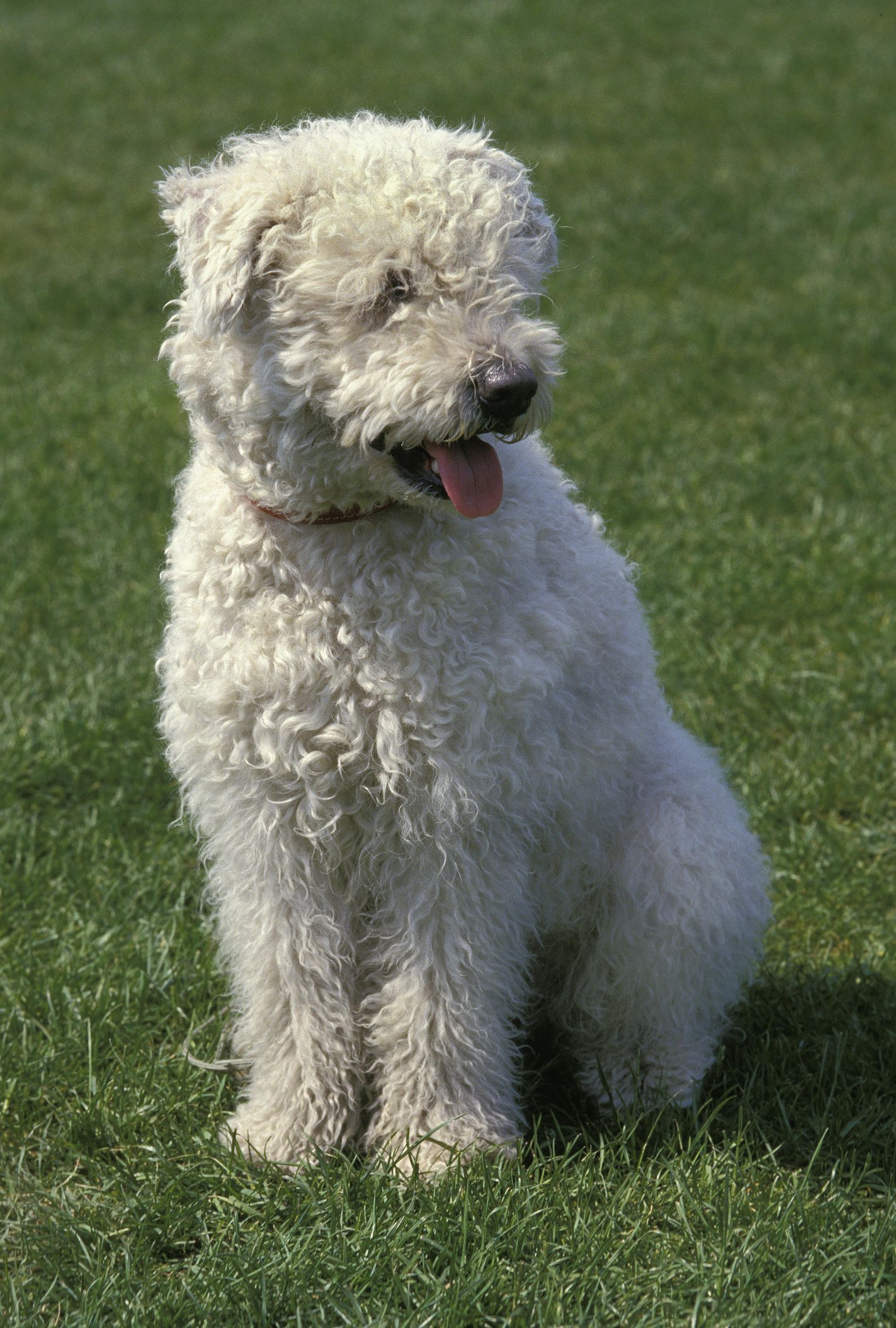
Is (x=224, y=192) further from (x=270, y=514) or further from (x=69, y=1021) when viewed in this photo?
(x=69, y=1021)

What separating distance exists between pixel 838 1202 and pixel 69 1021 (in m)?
1.81

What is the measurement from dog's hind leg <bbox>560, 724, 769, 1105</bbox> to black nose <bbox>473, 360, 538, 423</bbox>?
3.48ft

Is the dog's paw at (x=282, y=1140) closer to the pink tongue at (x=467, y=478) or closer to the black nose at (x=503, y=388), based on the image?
the pink tongue at (x=467, y=478)

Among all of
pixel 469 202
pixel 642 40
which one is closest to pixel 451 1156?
pixel 469 202

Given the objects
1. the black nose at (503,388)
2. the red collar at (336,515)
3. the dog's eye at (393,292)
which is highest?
the dog's eye at (393,292)

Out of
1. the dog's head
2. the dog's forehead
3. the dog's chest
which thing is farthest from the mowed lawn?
the dog's forehead

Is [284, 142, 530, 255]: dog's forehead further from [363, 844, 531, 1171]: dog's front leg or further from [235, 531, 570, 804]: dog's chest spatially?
[363, 844, 531, 1171]: dog's front leg

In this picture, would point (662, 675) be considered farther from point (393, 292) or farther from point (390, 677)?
point (393, 292)

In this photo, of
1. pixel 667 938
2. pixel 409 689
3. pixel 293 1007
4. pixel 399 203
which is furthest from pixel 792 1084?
pixel 399 203

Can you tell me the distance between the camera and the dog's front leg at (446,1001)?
289 centimetres

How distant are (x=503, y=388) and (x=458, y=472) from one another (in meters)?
0.18

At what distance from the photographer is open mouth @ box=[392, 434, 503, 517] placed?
2.53 m

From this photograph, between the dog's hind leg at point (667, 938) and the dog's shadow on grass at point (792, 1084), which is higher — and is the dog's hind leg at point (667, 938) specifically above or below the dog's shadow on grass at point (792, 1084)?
above

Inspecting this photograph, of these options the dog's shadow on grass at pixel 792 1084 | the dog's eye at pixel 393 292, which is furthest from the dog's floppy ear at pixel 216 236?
the dog's shadow on grass at pixel 792 1084
